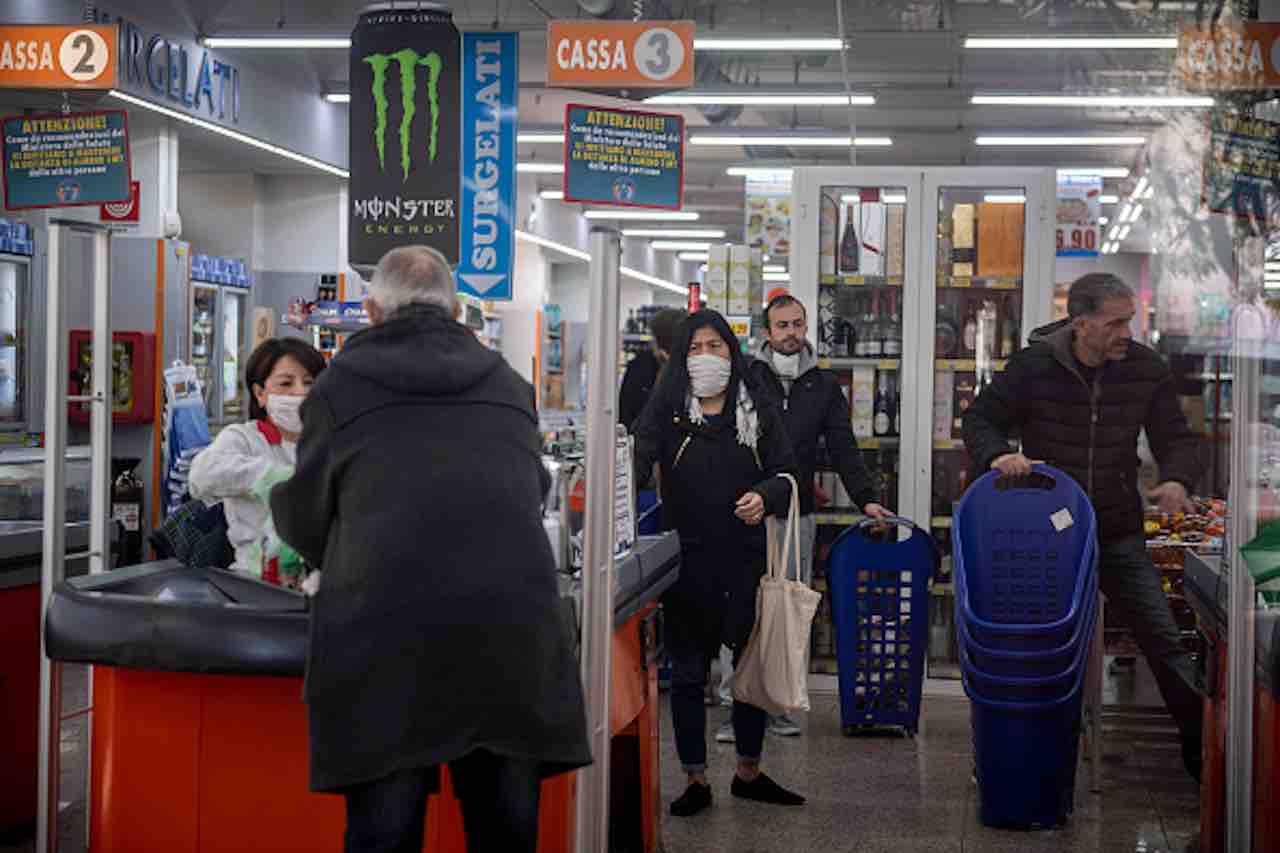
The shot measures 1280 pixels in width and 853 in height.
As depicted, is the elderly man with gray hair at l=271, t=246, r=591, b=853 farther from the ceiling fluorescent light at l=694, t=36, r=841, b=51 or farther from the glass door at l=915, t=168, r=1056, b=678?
the ceiling fluorescent light at l=694, t=36, r=841, b=51

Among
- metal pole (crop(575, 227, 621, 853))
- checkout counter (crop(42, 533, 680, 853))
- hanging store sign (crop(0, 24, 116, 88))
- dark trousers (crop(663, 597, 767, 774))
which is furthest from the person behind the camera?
hanging store sign (crop(0, 24, 116, 88))

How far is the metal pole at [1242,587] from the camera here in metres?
3.87

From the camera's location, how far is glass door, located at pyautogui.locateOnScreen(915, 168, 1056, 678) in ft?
24.9

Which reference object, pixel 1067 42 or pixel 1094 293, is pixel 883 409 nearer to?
pixel 1094 293

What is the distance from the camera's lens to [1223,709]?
425cm

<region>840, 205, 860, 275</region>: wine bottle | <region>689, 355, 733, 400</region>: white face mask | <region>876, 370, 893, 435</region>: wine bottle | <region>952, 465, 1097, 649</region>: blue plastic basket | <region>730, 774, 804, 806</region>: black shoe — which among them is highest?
<region>840, 205, 860, 275</region>: wine bottle

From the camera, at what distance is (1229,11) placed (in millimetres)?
9203

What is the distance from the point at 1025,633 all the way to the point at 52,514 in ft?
9.58

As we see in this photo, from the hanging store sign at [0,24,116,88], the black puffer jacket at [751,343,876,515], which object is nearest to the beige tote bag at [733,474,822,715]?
the black puffer jacket at [751,343,876,515]

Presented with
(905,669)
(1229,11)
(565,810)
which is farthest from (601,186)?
(565,810)

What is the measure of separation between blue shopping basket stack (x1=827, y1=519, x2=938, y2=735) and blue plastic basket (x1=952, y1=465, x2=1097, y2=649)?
1295mm

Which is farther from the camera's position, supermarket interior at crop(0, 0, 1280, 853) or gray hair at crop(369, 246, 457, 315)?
supermarket interior at crop(0, 0, 1280, 853)

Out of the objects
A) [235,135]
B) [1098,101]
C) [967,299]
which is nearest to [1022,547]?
[967,299]

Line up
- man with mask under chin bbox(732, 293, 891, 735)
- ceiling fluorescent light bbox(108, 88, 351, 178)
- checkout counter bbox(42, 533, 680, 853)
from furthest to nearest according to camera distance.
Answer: ceiling fluorescent light bbox(108, 88, 351, 178) < man with mask under chin bbox(732, 293, 891, 735) < checkout counter bbox(42, 533, 680, 853)
